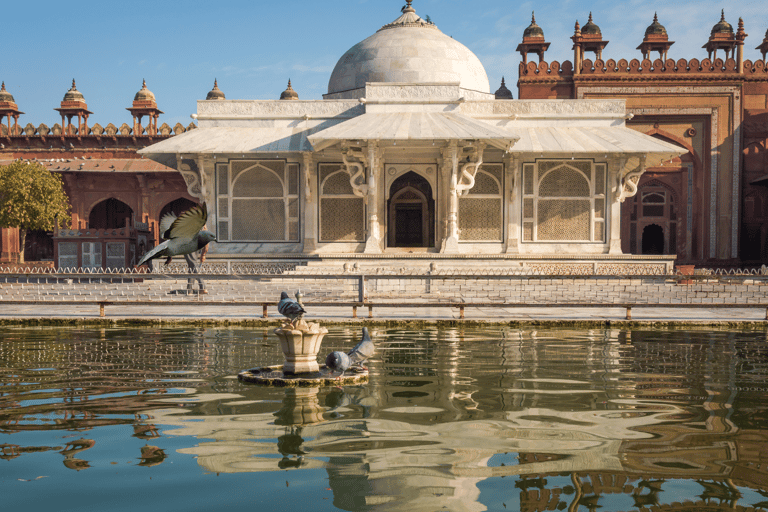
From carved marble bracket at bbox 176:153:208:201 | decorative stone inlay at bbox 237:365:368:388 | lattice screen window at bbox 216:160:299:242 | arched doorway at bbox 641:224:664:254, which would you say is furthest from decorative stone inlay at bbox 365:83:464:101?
decorative stone inlay at bbox 237:365:368:388

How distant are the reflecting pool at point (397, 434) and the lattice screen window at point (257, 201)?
1175cm

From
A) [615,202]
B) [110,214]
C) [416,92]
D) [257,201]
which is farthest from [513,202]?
[110,214]

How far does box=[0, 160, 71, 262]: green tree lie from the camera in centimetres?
2236

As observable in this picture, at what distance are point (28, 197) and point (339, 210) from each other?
38.0 ft

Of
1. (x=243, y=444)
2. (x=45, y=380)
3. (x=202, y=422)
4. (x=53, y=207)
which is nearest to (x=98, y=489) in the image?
(x=243, y=444)

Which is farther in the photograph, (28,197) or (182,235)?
(28,197)

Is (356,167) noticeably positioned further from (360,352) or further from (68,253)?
(360,352)

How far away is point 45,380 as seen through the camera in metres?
4.89

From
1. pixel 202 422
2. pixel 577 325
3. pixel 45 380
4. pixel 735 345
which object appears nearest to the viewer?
pixel 202 422

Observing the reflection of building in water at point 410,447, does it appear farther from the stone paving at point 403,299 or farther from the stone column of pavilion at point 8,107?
the stone column of pavilion at point 8,107

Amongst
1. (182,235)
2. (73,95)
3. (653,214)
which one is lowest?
(182,235)

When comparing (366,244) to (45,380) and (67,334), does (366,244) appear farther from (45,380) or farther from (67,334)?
(45,380)

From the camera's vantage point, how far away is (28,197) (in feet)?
73.3

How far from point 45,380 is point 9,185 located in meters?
20.4
